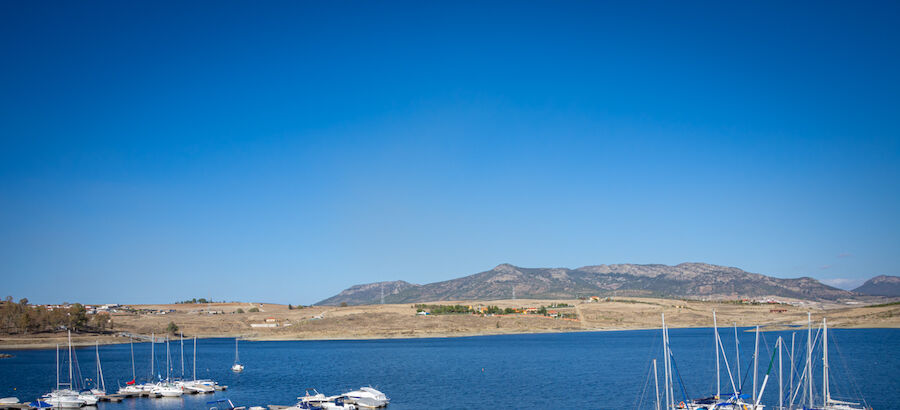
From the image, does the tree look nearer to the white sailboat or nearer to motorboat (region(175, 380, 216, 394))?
motorboat (region(175, 380, 216, 394))

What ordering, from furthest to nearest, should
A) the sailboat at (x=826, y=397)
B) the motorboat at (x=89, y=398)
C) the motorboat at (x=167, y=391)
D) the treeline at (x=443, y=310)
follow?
the treeline at (x=443, y=310), the motorboat at (x=167, y=391), the motorboat at (x=89, y=398), the sailboat at (x=826, y=397)

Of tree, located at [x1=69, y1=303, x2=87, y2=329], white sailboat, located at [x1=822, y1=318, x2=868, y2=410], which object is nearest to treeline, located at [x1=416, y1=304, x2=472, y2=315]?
tree, located at [x1=69, y1=303, x2=87, y2=329]

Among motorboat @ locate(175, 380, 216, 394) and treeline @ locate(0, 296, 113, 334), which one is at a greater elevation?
treeline @ locate(0, 296, 113, 334)

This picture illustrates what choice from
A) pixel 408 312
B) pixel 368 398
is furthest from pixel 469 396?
pixel 408 312

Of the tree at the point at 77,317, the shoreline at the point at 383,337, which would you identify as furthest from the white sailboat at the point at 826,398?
the tree at the point at 77,317

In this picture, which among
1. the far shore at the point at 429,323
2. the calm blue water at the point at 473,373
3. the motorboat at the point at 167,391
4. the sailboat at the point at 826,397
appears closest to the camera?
the sailboat at the point at 826,397

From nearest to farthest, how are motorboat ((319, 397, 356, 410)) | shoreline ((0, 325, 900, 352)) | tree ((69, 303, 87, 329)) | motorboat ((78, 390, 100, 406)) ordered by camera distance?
1. motorboat ((319, 397, 356, 410))
2. motorboat ((78, 390, 100, 406))
3. shoreline ((0, 325, 900, 352))
4. tree ((69, 303, 87, 329))

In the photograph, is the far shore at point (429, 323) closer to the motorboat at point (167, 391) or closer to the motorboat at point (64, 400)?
the motorboat at point (167, 391)

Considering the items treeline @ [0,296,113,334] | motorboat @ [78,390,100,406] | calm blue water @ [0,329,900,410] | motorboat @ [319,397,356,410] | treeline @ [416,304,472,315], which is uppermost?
treeline @ [0,296,113,334]

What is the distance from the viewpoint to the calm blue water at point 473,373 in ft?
196

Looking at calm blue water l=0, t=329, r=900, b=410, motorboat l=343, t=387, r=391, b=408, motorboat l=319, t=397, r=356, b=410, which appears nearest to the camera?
motorboat l=319, t=397, r=356, b=410

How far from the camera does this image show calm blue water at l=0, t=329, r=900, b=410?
59.7 metres

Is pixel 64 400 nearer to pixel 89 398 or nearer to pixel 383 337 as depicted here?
pixel 89 398

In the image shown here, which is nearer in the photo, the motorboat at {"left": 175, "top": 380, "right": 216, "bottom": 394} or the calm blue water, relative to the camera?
the calm blue water
